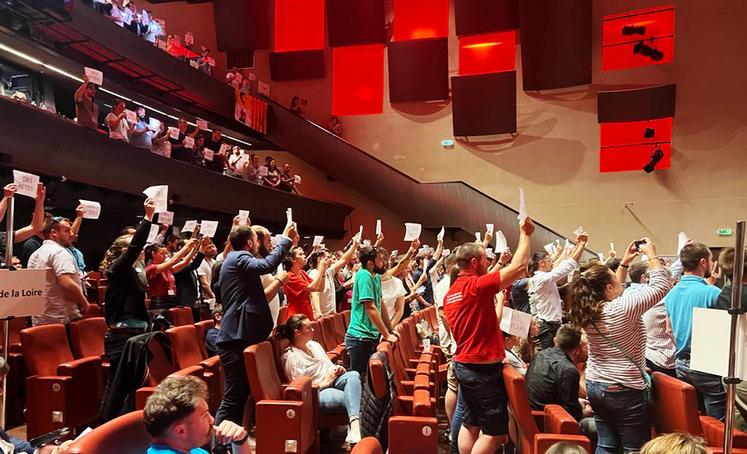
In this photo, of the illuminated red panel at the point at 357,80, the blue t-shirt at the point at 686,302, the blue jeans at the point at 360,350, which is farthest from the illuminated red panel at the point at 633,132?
the blue jeans at the point at 360,350

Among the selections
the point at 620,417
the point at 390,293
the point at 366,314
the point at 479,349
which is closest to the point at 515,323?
the point at 479,349

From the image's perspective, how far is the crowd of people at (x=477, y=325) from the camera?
2.51 meters

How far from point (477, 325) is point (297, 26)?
11.6 m

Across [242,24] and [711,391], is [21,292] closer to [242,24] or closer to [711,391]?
[711,391]

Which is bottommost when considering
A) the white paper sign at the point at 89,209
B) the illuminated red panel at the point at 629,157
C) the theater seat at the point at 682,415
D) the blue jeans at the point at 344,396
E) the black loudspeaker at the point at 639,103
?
the blue jeans at the point at 344,396

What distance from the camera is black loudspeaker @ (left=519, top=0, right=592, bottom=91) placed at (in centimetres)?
1125

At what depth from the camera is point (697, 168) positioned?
36.2ft

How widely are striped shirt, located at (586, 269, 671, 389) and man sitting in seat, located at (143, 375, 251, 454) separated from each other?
172 cm

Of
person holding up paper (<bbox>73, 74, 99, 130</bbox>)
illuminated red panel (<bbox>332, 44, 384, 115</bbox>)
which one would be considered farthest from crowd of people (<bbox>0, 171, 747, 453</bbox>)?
illuminated red panel (<bbox>332, 44, 384, 115</bbox>)

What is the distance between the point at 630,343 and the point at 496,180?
1006 cm

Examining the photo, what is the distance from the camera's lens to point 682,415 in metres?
2.45

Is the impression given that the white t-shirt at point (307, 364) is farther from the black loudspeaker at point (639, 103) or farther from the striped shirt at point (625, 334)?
the black loudspeaker at point (639, 103)

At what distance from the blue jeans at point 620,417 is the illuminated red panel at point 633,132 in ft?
32.2

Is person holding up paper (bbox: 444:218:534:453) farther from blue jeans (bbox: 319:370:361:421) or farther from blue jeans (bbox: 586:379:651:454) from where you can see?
blue jeans (bbox: 319:370:361:421)
